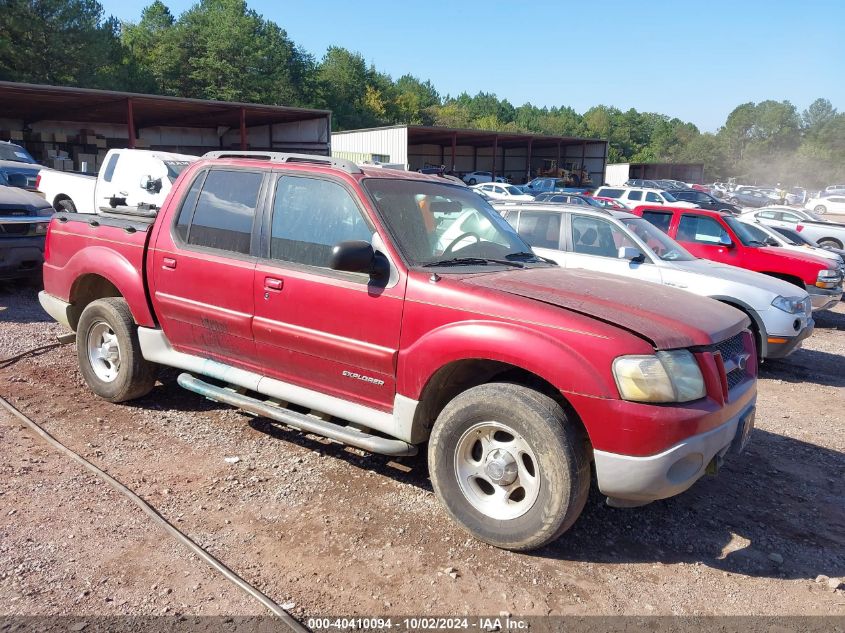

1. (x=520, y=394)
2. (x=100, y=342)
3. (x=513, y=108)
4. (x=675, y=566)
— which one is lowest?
(x=675, y=566)

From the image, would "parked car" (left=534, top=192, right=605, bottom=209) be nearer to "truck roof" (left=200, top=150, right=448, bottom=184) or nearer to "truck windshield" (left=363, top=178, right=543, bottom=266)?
"truck windshield" (left=363, top=178, right=543, bottom=266)

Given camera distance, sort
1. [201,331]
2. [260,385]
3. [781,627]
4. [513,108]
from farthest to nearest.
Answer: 1. [513,108]
2. [201,331]
3. [260,385]
4. [781,627]

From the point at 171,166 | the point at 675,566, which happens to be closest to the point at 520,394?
the point at 675,566

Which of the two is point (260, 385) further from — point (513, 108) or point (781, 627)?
point (513, 108)

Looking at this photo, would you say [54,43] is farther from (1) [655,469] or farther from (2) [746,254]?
(1) [655,469]

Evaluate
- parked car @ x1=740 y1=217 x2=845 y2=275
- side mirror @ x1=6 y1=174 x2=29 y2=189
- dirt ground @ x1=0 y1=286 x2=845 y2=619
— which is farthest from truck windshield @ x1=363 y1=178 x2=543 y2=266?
side mirror @ x1=6 y1=174 x2=29 y2=189

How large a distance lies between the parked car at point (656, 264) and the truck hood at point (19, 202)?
6542 millimetres

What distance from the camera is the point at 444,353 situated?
3512 mm

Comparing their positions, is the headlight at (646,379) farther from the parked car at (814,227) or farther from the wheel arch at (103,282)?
the parked car at (814,227)

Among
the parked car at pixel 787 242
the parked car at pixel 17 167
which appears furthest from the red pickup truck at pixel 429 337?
the parked car at pixel 17 167

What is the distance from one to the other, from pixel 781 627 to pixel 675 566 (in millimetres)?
564

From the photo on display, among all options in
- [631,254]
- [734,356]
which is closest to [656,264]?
[631,254]

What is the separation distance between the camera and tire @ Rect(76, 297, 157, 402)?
507 cm

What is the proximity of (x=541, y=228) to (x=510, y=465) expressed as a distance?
5404 millimetres
